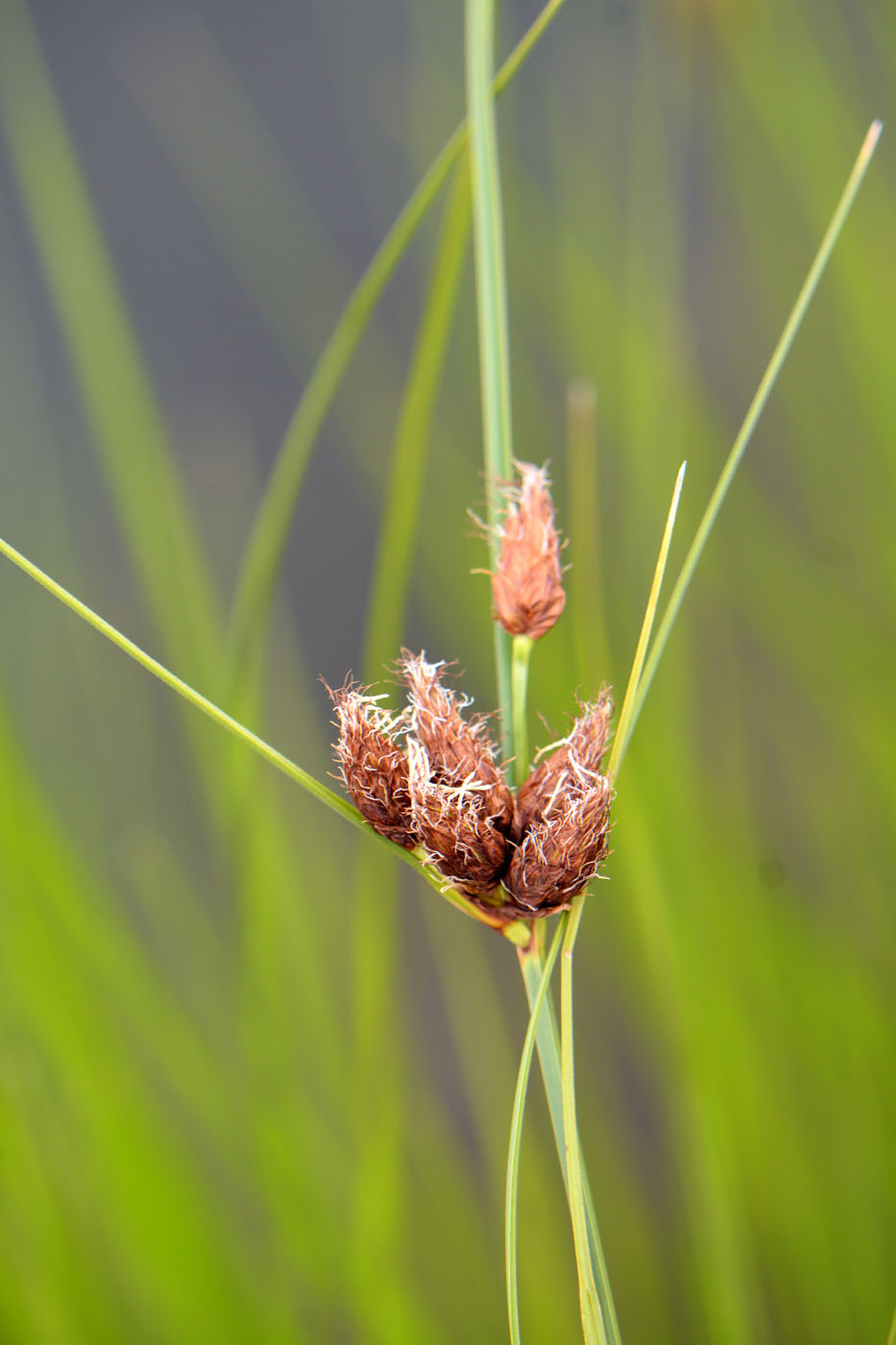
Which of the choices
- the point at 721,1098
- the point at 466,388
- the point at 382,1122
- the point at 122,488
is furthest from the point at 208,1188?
the point at 466,388

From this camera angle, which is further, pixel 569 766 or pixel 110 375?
pixel 110 375

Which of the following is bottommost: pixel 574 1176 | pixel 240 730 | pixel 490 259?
pixel 574 1176

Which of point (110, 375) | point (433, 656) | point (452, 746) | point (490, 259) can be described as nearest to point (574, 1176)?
point (452, 746)

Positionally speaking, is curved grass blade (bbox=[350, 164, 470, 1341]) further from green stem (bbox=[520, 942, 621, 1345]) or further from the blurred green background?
green stem (bbox=[520, 942, 621, 1345])

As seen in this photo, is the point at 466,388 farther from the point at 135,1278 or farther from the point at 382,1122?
the point at 135,1278

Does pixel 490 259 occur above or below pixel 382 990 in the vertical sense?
above

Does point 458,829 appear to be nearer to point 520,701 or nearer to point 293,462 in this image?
point 520,701

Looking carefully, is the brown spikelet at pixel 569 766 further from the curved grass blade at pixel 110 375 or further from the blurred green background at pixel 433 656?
the curved grass blade at pixel 110 375

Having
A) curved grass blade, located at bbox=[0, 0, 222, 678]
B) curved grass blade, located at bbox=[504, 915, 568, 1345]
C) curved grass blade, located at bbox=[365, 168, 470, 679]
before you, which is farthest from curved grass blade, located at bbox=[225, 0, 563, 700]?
curved grass blade, located at bbox=[504, 915, 568, 1345]
